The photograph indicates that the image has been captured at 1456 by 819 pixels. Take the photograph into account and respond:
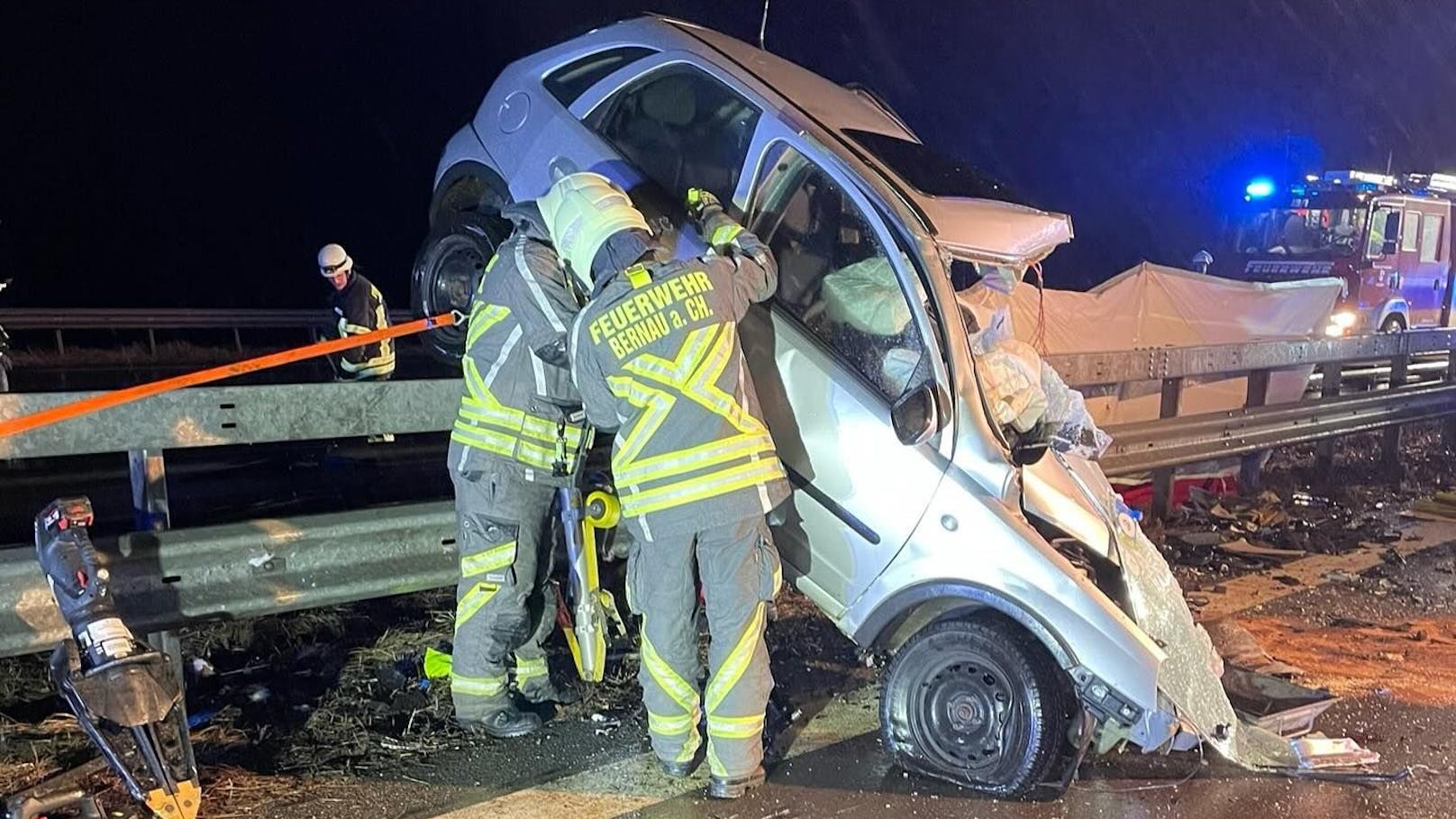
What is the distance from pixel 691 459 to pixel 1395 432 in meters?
8.49

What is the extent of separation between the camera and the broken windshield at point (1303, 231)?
1341 centimetres

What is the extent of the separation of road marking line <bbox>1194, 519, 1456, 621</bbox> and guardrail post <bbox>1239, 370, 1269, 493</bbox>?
1.04m

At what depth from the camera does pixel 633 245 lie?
3516 mm

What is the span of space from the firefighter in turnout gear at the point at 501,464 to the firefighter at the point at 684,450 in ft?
0.91

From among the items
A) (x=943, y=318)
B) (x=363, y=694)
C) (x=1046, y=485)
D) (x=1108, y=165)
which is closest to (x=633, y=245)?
(x=943, y=318)

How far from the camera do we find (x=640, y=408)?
352 cm

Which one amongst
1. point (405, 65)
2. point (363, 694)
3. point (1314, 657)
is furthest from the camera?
point (405, 65)

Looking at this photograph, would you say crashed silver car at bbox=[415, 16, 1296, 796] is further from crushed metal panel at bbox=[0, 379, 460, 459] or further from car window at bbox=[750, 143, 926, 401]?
crushed metal panel at bbox=[0, 379, 460, 459]

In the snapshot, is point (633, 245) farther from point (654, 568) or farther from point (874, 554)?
point (874, 554)

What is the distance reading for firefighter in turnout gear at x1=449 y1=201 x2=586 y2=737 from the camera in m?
3.86

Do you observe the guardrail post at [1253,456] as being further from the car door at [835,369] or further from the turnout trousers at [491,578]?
the turnout trousers at [491,578]

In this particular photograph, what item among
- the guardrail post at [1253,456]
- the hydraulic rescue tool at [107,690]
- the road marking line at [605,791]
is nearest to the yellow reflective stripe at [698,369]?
the road marking line at [605,791]

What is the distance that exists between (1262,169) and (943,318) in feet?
43.1

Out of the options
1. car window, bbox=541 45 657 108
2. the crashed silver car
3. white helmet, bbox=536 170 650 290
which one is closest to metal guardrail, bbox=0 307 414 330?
car window, bbox=541 45 657 108
